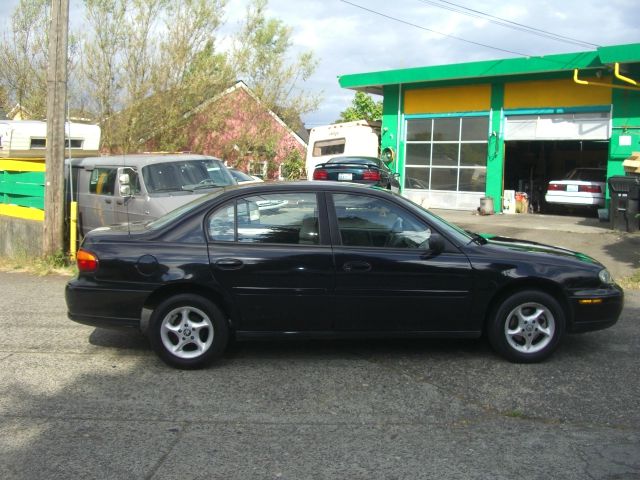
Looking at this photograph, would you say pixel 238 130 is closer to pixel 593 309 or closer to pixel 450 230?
pixel 450 230

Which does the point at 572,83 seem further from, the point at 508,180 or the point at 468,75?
the point at 508,180

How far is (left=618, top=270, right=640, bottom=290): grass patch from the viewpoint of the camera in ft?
29.5

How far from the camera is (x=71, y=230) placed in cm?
1038

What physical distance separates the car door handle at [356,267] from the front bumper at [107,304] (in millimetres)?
1621

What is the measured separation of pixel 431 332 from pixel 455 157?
620 inches

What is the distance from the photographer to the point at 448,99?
20.4 meters

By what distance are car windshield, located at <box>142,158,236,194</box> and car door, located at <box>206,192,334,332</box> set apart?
5.13m

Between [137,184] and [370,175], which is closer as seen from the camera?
[137,184]

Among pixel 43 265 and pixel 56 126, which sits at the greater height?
pixel 56 126

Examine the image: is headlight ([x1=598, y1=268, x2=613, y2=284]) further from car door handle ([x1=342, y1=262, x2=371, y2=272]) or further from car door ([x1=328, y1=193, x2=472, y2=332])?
car door handle ([x1=342, y1=262, x2=371, y2=272])

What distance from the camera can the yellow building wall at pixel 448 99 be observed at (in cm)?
1959

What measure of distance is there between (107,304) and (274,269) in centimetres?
141

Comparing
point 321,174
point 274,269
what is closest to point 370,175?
point 321,174

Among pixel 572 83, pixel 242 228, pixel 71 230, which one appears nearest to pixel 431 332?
pixel 242 228
